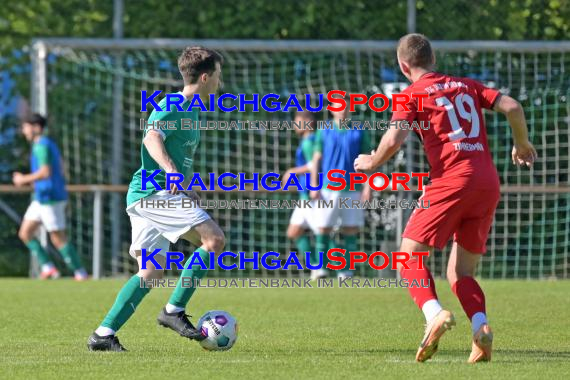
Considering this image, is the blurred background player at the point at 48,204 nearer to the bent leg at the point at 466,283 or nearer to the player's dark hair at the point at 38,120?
the player's dark hair at the point at 38,120

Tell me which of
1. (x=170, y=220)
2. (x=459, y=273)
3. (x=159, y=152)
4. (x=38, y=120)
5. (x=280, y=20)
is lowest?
(x=459, y=273)

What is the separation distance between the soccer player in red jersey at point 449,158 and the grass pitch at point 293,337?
20.4 inches

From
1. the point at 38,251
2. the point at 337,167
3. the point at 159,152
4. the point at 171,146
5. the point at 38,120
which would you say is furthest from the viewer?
the point at 38,251

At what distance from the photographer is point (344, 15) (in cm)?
1712

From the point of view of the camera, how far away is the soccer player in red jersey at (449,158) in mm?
7023

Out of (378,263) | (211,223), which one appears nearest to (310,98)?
(378,263)

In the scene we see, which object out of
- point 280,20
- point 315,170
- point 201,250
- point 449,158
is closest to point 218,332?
point 201,250

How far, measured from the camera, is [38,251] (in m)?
15.6

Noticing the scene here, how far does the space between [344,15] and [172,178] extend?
9.94m

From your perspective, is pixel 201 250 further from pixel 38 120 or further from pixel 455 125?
pixel 38 120

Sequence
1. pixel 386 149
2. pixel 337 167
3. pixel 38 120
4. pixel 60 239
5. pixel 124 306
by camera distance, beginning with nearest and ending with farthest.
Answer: pixel 386 149, pixel 124 306, pixel 337 167, pixel 38 120, pixel 60 239

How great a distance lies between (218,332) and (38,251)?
325 inches

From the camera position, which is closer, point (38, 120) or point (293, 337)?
point (293, 337)

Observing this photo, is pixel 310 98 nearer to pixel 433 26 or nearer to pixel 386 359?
pixel 433 26
